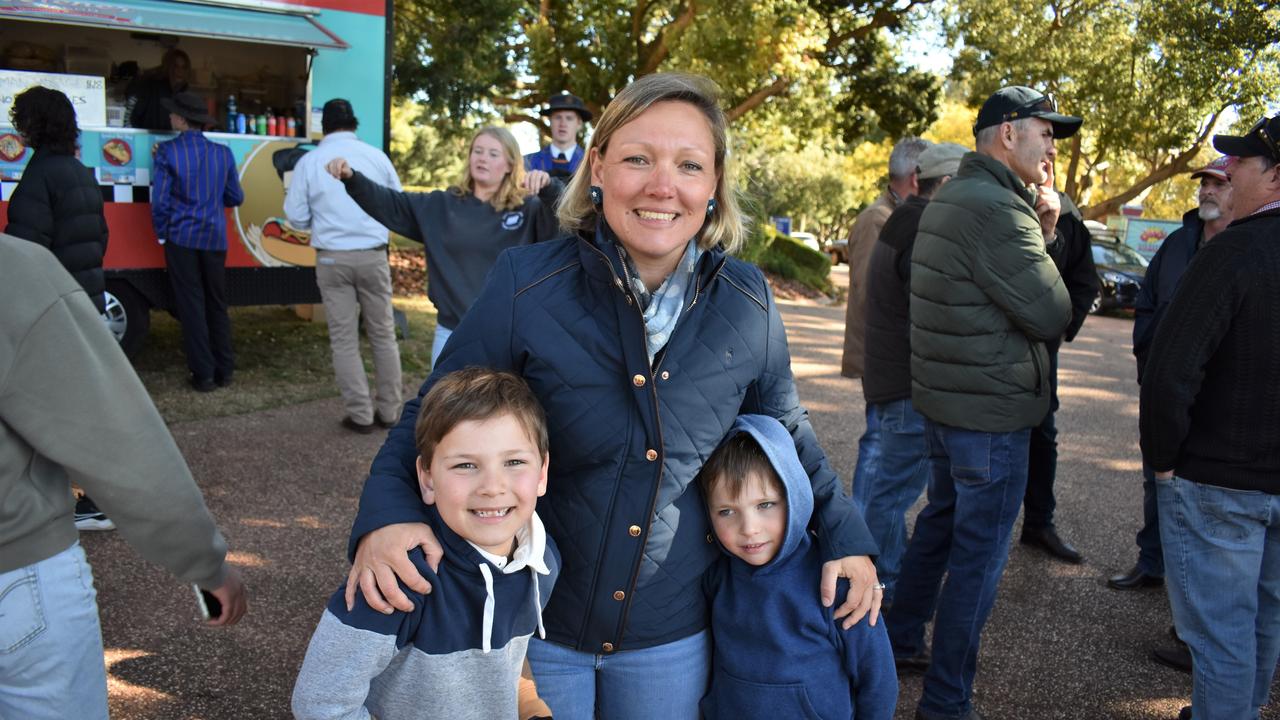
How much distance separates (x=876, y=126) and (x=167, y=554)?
19489 mm

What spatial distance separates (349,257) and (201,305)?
1676 millimetres

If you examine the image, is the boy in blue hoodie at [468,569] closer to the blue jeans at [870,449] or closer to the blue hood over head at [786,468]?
the blue hood over head at [786,468]

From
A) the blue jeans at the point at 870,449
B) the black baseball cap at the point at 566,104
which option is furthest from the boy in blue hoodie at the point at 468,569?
the black baseball cap at the point at 566,104

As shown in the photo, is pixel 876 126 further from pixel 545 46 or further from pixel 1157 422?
pixel 1157 422

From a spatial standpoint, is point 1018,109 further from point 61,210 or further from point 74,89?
point 74,89

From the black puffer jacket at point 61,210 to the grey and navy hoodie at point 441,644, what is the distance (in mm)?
4631

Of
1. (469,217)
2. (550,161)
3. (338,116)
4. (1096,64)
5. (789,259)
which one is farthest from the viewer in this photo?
(1096,64)

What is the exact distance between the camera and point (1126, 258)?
814 inches

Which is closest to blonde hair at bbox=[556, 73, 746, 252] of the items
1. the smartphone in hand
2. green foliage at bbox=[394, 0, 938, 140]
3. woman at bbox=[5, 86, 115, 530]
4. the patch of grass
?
the smartphone in hand

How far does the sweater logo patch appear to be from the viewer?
4.91m

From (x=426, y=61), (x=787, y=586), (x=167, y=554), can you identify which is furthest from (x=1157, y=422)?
(x=426, y=61)

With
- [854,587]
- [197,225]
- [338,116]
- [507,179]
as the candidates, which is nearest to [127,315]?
[197,225]

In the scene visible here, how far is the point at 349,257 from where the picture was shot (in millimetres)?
6625

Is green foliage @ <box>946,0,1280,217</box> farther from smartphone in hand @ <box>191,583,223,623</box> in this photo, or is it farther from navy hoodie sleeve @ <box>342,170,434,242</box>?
smartphone in hand @ <box>191,583,223,623</box>
